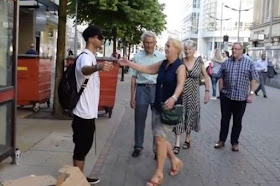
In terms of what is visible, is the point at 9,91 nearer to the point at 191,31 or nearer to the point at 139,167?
the point at 139,167

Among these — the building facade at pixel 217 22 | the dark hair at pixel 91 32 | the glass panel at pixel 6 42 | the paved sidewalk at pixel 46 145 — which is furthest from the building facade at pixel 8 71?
the building facade at pixel 217 22

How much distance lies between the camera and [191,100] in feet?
23.5

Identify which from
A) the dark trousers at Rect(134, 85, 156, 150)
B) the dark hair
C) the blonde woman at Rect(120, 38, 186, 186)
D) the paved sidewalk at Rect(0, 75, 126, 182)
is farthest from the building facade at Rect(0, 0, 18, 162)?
the dark trousers at Rect(134, 85, 156, 150)

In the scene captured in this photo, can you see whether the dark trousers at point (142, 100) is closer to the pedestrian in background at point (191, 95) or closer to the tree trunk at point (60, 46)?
the pedestrian in background at point (191, 95)

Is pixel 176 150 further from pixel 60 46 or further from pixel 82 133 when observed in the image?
pixel 60 46

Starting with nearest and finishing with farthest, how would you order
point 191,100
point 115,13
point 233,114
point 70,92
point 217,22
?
point 70,92 → point 191,100 → point 233,114 → point 115,13 → point 217,22

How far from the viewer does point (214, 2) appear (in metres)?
114

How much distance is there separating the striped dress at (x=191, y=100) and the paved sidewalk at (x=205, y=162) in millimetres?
429

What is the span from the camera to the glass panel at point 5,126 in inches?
219

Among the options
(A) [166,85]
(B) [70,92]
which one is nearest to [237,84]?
(A) [166,85]

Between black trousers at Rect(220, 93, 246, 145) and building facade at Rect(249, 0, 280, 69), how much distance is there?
2254cm

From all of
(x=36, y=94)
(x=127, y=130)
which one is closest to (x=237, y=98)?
(x=127, y=130)

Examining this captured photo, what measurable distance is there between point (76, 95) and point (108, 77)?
5.28 meters

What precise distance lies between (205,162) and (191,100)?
1067 mm
